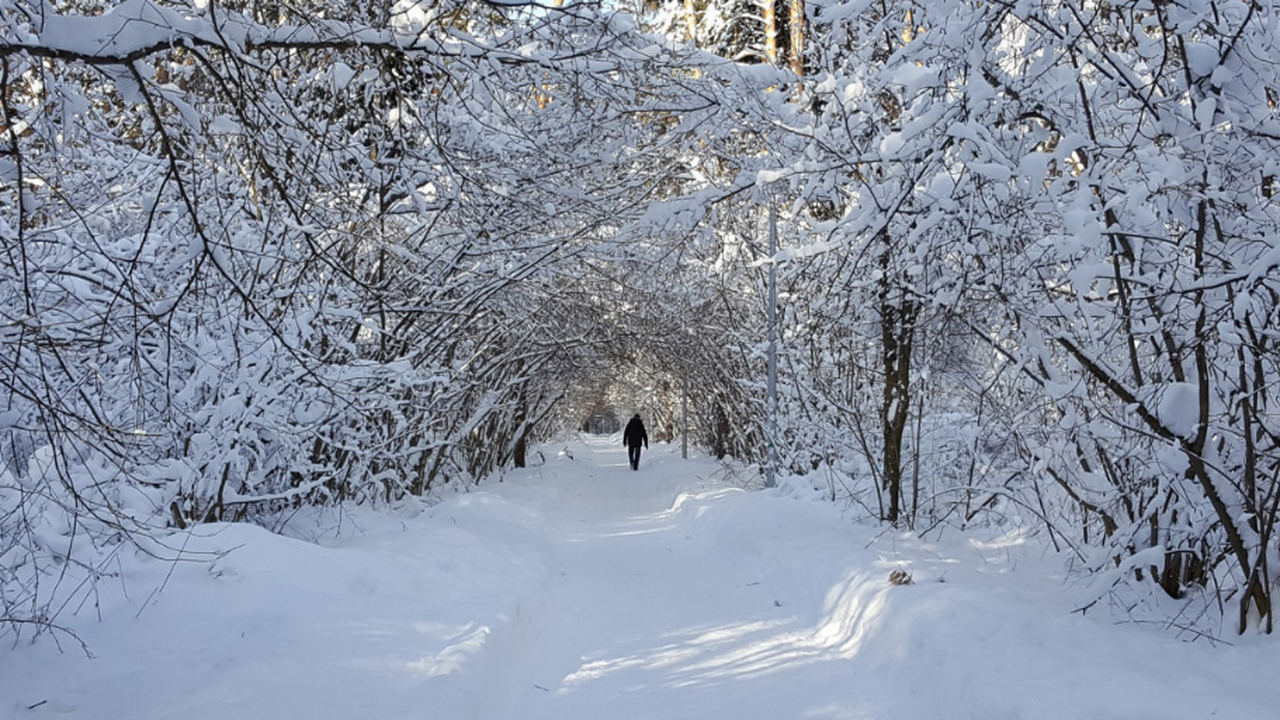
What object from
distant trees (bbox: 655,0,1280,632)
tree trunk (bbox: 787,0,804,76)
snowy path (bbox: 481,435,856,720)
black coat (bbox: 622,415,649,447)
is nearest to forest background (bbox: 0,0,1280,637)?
distant trees (bbox: 655,0,1280,632)

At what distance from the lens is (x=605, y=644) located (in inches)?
257

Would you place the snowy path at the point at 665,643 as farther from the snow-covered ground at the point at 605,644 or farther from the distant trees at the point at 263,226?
the distant trees at the point at 263,226

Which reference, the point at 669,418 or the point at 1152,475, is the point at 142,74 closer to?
the point at 1152,475

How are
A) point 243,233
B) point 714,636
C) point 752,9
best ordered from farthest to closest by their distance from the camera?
point 752,9 → point 243,233 → point 714,636

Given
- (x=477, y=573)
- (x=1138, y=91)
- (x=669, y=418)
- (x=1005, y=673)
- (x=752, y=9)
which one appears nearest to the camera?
(x=1138, y=91)

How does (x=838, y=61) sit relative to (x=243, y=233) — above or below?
above

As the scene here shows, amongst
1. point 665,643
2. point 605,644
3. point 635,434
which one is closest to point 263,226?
point 605,644

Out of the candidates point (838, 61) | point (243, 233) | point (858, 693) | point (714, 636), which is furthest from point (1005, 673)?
point (838, 61)

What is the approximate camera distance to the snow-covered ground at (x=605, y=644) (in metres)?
4.20

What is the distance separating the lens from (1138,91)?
4180mm

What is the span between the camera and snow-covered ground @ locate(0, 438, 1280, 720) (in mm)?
4203

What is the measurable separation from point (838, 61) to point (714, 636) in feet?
20.0

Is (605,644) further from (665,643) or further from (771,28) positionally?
(771,28)

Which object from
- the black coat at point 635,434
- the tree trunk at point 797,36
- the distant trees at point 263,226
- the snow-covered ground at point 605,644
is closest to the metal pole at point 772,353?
the tree trunk at point 797,36
